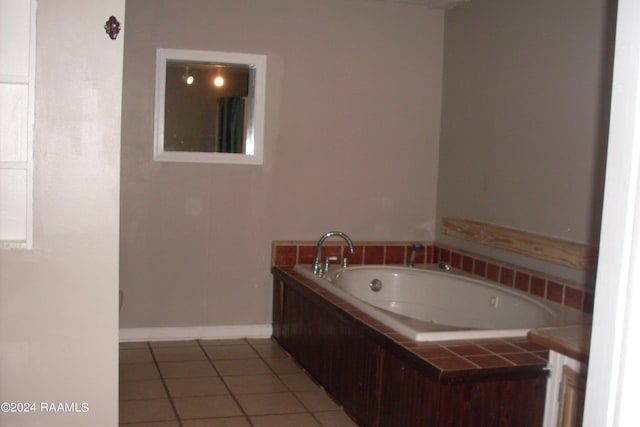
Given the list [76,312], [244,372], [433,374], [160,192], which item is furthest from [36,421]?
[160,192]

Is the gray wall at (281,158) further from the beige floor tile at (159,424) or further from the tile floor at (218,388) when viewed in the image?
the beige floor tile at (159,424)

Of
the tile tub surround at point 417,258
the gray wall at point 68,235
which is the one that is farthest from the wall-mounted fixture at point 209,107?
the gray wall at point 68,235

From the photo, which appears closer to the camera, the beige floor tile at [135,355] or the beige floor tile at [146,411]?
the beige floor tile at [146,411]

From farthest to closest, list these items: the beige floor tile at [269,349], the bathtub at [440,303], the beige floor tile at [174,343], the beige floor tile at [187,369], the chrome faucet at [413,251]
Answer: the chrome faucet at [413,251] < the beige floor tile at [174,343] < the beige floor tile at [269,349] < the beige floor tile at [187,369] < the bathtub at [440,303]

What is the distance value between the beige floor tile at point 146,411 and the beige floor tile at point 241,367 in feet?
1.75

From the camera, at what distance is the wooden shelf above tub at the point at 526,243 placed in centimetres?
311

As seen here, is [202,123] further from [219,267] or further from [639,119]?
[639,119]

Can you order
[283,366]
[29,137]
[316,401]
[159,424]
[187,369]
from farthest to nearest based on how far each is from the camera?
[283,366], [187,369], [316,401], [159,424], [29,137]

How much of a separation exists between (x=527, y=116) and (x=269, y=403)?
6.59 ft

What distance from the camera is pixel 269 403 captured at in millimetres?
3148

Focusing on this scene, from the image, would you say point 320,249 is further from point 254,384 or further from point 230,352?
point 254,384

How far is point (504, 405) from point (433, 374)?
0.92 ft

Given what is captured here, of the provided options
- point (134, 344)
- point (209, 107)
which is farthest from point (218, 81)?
point (134, 344)

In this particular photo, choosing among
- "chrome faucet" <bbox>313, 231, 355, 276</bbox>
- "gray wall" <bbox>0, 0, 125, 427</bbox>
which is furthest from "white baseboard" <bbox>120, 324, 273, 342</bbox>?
"gray wall" <bbox>0, 0, 125, 427</bbox>
